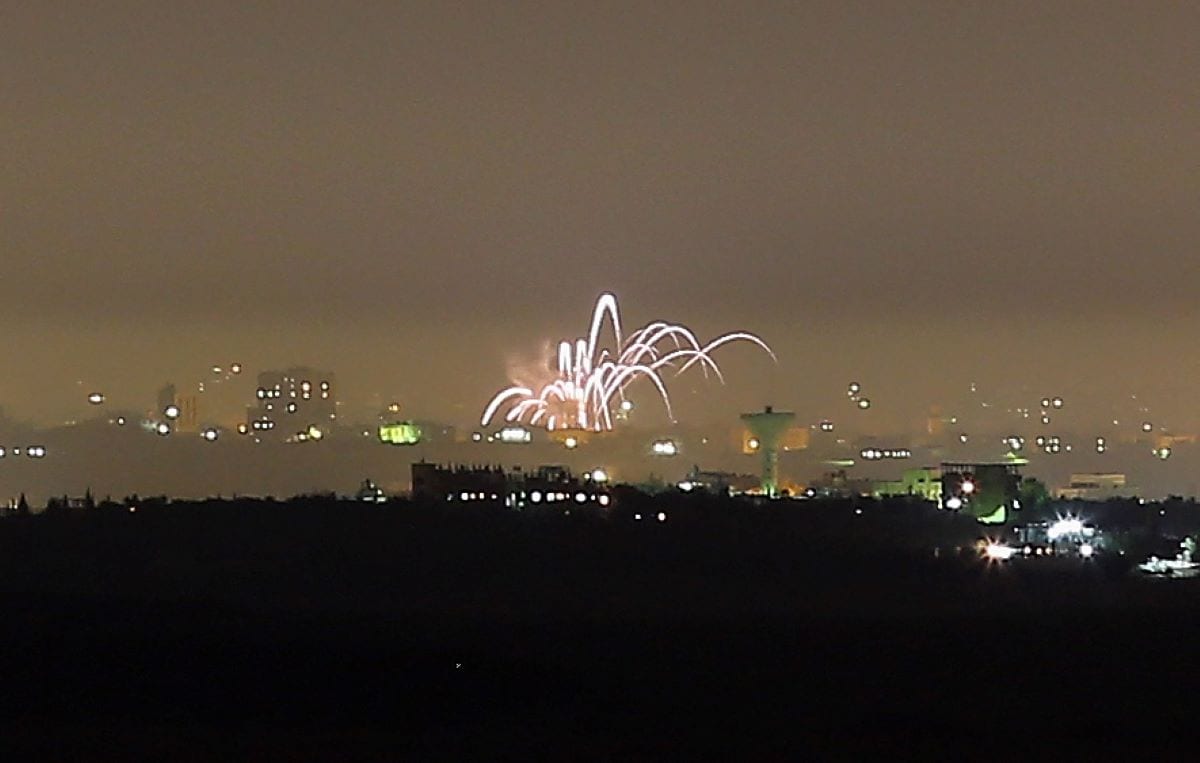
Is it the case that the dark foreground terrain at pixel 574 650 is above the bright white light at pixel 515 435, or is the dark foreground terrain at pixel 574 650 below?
below

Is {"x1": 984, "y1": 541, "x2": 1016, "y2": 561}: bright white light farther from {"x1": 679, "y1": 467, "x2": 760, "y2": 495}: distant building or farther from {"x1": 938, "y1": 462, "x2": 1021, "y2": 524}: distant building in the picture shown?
{"x1": 679, "y1": 467, "x2": 760, "y2": 495}: distant building

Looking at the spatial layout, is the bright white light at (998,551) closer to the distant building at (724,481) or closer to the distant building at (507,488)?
the distant building at (507,488)

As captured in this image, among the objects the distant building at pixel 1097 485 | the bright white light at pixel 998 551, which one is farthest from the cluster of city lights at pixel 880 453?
the bright white light at pixel 998 551

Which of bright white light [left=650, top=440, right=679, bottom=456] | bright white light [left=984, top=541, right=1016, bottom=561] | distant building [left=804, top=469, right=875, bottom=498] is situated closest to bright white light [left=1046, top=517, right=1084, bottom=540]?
bright white light [left=984, top=541, right=1016, bottom=561]

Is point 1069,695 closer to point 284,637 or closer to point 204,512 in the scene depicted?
point 284,637

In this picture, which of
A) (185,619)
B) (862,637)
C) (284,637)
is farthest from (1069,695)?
(185,619)

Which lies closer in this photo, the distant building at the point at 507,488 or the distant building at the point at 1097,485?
the distant building at the point at 507,488

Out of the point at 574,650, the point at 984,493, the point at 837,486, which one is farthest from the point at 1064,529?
the point at 837,486
